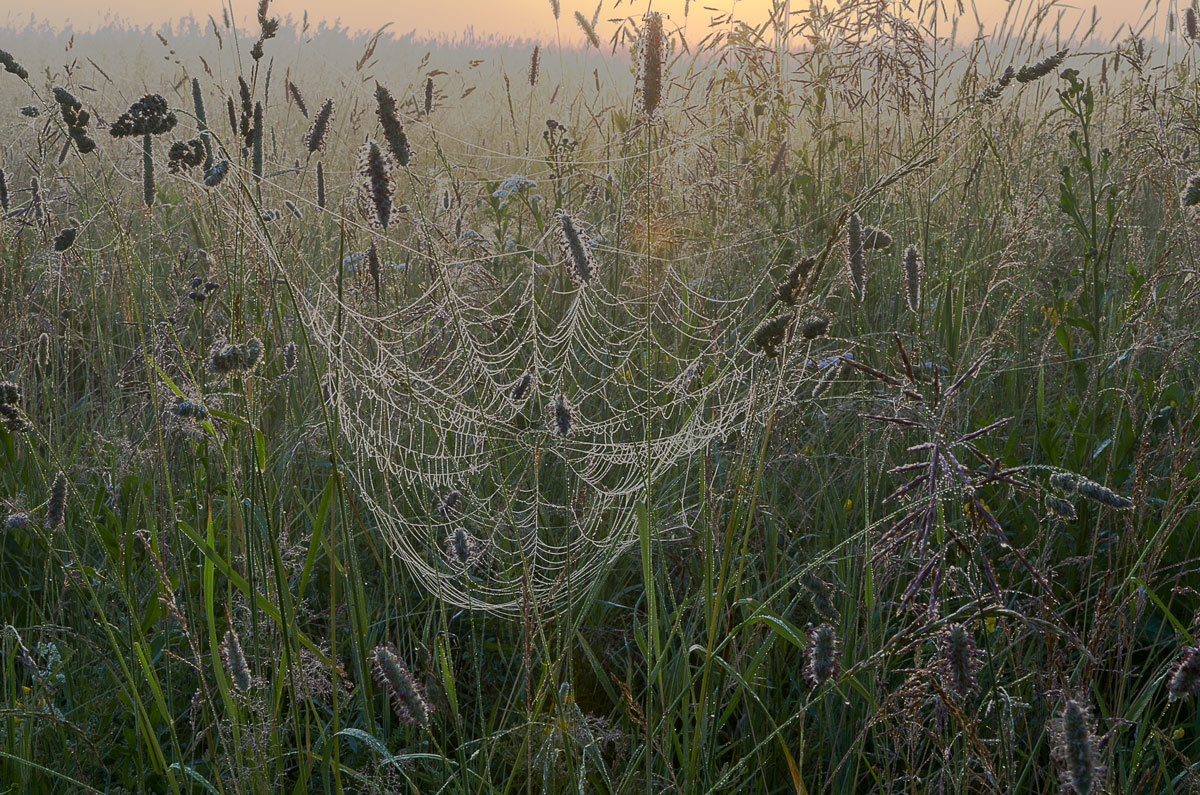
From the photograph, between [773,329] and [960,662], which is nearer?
[960,662]

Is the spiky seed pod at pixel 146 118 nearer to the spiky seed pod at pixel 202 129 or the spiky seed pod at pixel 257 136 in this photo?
the spiky seed pod at pixel 202 129

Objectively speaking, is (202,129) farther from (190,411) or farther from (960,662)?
(960,662)

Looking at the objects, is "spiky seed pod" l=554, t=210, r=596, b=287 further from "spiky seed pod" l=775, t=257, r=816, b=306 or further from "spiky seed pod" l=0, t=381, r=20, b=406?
"spiky seed pod" l=0, t=381, r=20, b=406

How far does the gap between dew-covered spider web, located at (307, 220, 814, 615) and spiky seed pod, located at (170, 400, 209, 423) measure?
0.29 meters

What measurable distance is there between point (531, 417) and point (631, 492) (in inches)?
23.7

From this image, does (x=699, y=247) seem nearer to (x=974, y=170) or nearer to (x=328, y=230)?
(x=974, y=170)

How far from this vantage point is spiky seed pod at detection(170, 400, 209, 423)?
1.30 metres

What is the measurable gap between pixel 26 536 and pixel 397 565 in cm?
87

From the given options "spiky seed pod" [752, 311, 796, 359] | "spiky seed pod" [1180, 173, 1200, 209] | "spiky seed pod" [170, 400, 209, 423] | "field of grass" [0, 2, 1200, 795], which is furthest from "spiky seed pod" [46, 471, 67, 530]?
"spiky seed pod" [1180, 173, 1200, 209]

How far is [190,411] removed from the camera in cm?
140

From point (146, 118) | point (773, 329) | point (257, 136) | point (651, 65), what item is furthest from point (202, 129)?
point (773, 329)

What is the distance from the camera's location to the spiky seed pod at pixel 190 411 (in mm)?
1298

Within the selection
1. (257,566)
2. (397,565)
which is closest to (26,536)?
(397,565)

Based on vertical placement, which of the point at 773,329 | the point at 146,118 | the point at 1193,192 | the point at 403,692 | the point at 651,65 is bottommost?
the point at 403,692
